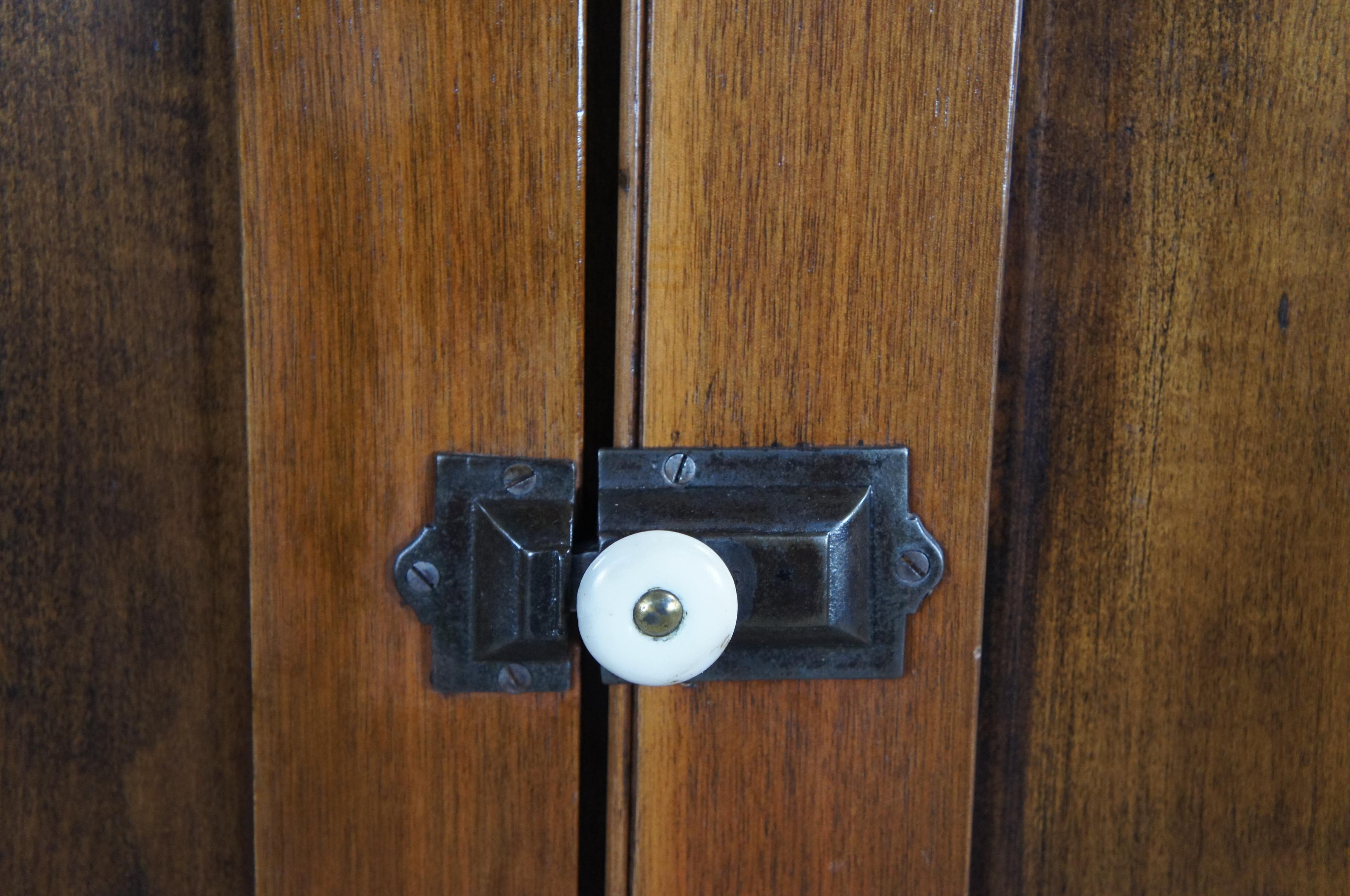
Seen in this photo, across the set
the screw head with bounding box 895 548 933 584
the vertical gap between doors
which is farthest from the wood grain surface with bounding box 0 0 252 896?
the screw head with bounding box 895 548 933 584

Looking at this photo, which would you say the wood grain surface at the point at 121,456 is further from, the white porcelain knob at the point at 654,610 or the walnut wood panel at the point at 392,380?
the white porcelain knob at the point at 654,610

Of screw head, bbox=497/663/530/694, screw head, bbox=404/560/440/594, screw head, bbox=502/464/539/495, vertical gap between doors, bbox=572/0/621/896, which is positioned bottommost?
screw head, bbox=497/663/530/694

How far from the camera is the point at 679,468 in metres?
0.36

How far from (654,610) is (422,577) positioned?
101mm

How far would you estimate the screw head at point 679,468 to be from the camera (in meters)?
0.36

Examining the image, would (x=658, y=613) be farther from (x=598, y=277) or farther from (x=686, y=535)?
(x=598, y=277)

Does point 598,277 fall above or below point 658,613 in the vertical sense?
above

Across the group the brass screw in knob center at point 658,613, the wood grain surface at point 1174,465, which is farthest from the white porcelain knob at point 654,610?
the wood grain surface at point 1174,465

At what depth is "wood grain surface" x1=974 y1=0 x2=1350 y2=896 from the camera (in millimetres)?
377

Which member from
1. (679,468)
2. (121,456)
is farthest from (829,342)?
(121,456)

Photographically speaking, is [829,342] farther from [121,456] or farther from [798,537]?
[121,456]

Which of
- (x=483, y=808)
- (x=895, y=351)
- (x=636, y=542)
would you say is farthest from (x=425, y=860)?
(x=895, y=351)

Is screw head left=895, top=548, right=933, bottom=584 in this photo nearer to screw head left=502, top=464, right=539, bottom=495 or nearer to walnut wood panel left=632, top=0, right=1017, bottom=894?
walnut wood panel left=632, top=0, right=1017, bottom=894

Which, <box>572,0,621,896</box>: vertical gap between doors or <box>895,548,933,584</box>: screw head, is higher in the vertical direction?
<box>572,0,621,896</box>: vertical gap between doors
